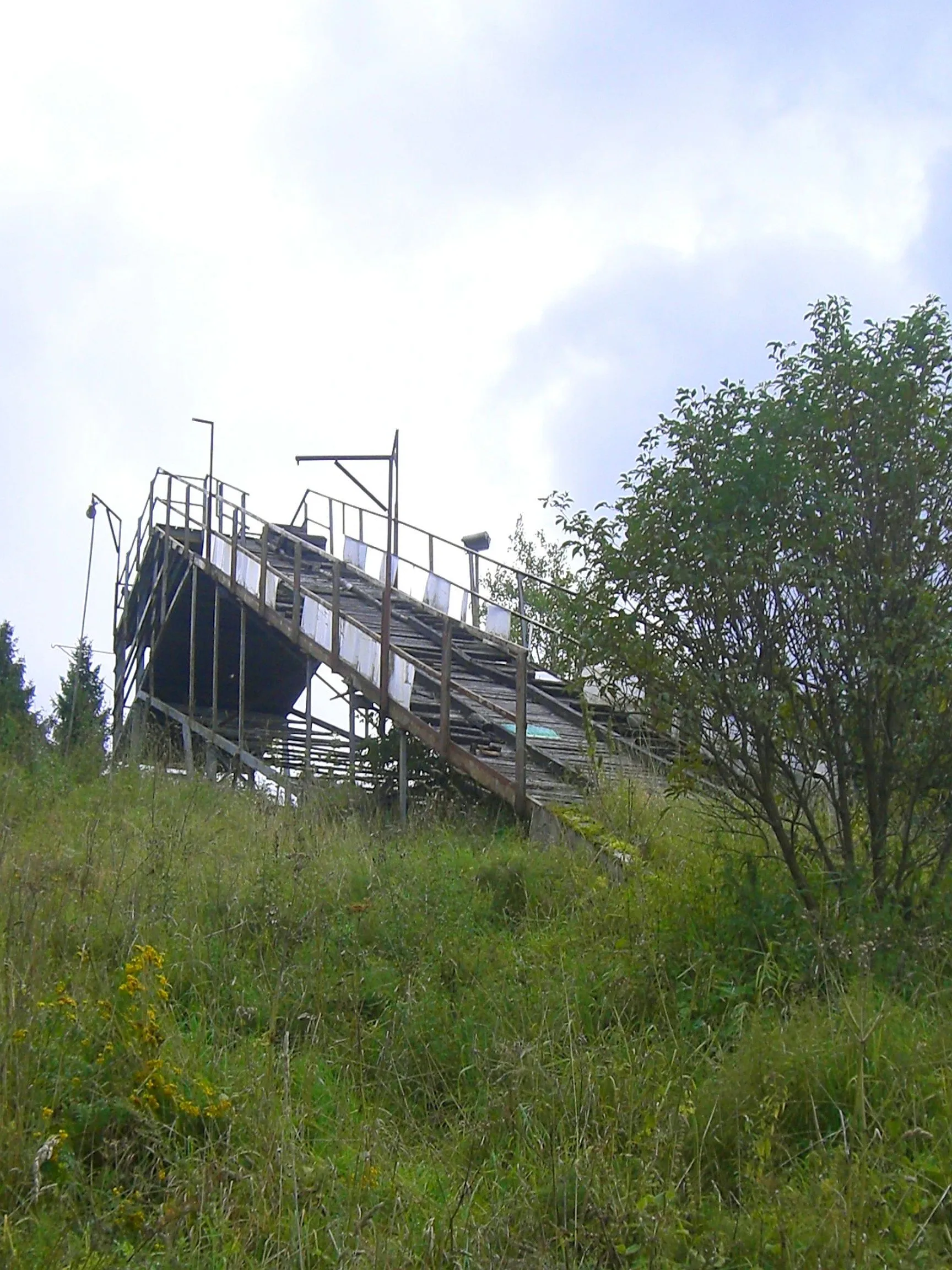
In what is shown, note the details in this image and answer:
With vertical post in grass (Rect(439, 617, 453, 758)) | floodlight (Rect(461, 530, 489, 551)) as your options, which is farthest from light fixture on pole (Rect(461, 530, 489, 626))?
vertical post in grass (Rect(439, 617, 453, 758))

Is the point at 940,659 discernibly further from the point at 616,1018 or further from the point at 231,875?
the point at 231,875

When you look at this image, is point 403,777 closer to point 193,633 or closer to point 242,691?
point 242,691

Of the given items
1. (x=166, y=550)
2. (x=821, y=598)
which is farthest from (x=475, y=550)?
(x=821, y=598)

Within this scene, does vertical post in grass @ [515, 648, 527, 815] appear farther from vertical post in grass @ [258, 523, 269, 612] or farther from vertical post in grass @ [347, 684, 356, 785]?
vertical post in grass @ [258, 523, 269, 612]

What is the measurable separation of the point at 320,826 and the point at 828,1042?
532 centimetres

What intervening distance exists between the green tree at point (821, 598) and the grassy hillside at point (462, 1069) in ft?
1.54

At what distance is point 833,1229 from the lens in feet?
11.8

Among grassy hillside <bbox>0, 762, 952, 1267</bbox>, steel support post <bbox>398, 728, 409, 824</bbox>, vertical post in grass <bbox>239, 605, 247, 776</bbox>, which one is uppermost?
vertical post in grass <bbox>239, 605, 247, 776</bbox>

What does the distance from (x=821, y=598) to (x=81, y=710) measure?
1612 cm

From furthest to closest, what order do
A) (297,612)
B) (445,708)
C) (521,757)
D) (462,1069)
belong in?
(297,612)
(445,708)
(521,757)
(462,1069)

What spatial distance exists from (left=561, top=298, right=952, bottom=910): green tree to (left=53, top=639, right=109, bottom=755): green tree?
762 centimetres

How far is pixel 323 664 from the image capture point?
14.9 meters

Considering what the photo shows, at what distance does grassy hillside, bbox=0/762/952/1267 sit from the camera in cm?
386

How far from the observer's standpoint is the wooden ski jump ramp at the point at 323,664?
36.1ft
